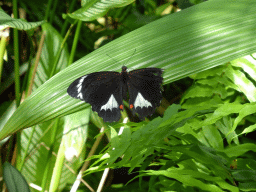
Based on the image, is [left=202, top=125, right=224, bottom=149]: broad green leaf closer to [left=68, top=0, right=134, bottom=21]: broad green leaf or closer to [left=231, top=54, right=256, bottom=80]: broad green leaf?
[left=231, top=54, right=256, bottom=80]: broad green leaf


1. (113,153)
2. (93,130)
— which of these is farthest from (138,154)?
(93,130)

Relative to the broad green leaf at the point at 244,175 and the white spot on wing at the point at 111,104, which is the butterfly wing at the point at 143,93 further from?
the broad green leaf at the point at 244,175

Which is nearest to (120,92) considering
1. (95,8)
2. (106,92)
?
(106,92)

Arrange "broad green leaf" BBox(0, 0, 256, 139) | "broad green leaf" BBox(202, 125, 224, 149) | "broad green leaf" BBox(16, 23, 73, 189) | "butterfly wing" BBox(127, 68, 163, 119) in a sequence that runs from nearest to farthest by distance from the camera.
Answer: "broad green leaf" BBox(0, 0, 256, 139), "broad green leaf" BBox(202, 125, 224, 149), "butterfly wing" BBox(127, 68, 163, 119), "broad green leaf" BBox(16, 23, 73, 189)

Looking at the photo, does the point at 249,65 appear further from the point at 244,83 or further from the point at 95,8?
the point at 95,8

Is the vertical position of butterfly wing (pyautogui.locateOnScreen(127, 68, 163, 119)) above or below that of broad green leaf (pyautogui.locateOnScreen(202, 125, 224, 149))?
above

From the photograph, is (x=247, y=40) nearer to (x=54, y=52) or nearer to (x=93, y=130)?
(x=54, y=52)

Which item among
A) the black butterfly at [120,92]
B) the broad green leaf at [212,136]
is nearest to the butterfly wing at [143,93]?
the black butterfly at [120,92]

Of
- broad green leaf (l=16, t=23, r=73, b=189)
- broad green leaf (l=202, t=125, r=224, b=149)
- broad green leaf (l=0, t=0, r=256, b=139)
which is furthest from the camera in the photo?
broad green leaf (l=16, t=23, r=73, b=189)

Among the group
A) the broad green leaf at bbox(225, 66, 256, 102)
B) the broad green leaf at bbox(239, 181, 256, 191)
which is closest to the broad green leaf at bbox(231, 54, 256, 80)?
the broad green leaf at bbox(225, 66, 256, 102)
